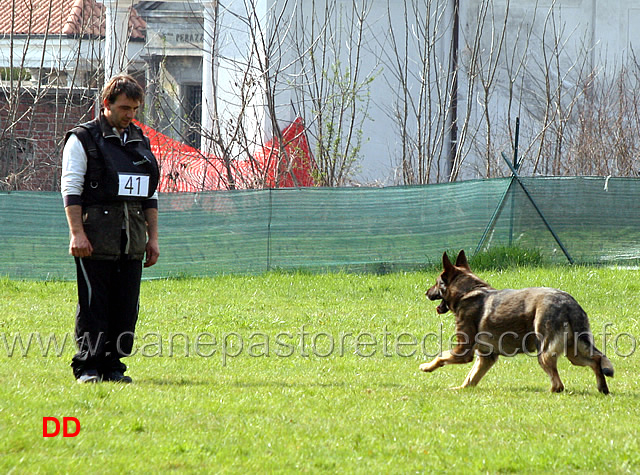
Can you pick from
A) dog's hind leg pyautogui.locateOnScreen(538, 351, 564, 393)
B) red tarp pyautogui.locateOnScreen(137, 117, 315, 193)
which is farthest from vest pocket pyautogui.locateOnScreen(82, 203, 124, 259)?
red tarp pyautogui.locateOnScreen(137, 117, 315, 193)

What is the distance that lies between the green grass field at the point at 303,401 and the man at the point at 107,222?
0.32 meters

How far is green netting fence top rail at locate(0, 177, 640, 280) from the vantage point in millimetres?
14625

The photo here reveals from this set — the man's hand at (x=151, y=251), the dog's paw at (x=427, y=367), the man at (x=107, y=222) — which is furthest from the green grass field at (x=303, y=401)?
the man's hand at (x=151, y=251)

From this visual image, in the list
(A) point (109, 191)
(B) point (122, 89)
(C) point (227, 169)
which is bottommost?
(A) point (109, 191)

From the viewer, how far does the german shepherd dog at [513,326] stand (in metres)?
6.37

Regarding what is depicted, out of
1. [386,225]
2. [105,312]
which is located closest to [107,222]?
[105,312]

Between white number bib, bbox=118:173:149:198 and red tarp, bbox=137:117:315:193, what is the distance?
38.3ft

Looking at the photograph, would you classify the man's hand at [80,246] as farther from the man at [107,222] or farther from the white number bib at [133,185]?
the white number bib at [133,185]

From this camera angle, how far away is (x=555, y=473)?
420 cm

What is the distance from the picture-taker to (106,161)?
20.7 feet

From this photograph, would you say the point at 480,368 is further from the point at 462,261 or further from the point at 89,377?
the point at 89,377

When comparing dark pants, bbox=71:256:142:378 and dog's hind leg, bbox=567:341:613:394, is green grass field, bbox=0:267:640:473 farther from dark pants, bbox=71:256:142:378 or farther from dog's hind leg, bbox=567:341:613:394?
dark pants, bbox=71:256:142:378

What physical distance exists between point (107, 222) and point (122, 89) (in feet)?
3.20

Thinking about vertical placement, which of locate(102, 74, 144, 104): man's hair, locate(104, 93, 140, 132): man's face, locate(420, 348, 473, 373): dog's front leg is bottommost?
locate(420, 348, 473, 373): dog's front leg
